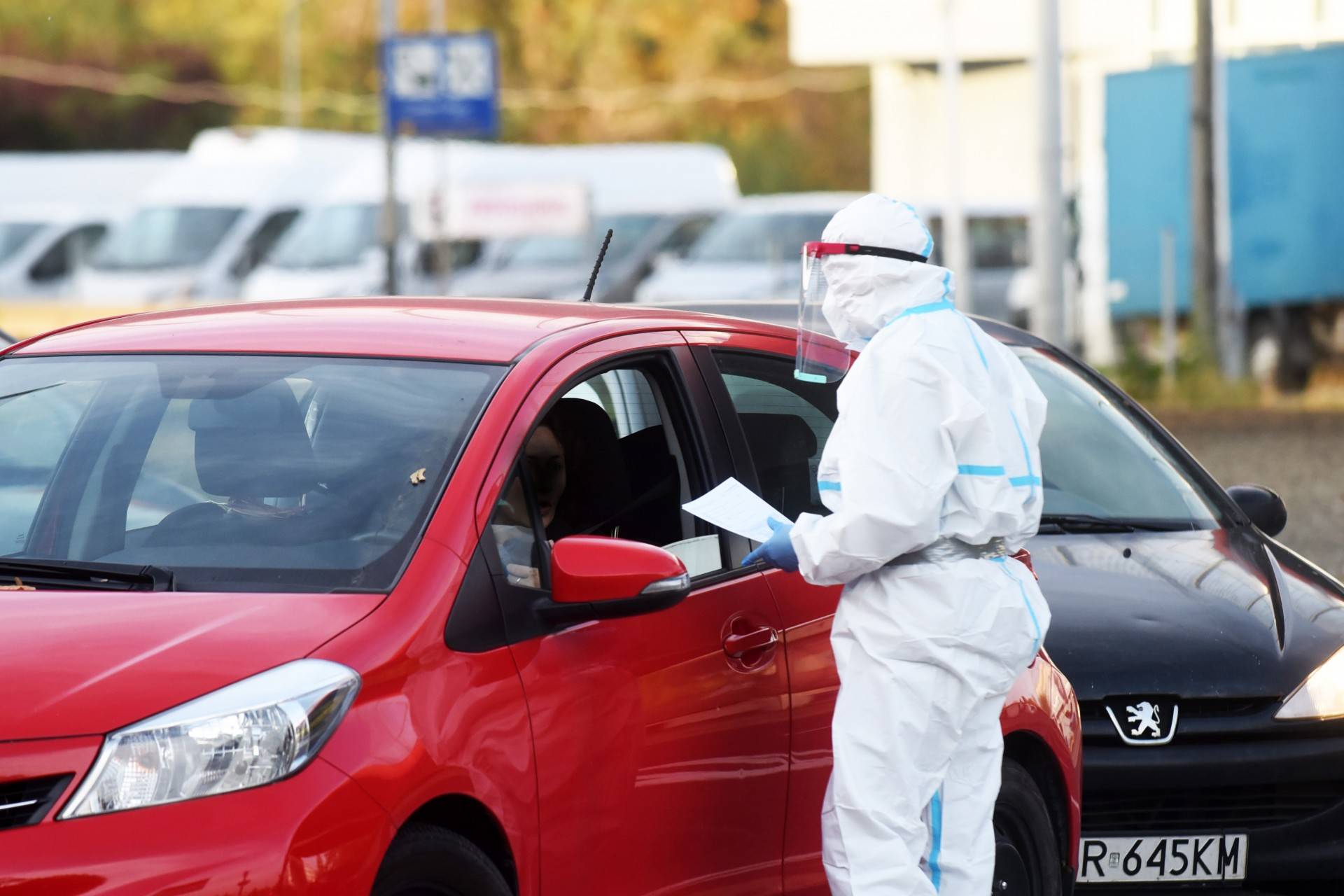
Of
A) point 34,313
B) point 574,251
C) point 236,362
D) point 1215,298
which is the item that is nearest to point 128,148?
point 34,313

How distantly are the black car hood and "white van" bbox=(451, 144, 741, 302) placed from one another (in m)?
23.9

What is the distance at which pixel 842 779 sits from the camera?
4.12 metres

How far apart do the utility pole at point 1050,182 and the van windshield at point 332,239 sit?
16.4 m

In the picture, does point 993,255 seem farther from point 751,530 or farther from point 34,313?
point 751,530

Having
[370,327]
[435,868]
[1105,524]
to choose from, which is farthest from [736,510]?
[1105,524]

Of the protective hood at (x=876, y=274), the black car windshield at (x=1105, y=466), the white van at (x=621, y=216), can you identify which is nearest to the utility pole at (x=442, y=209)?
the white van at (x=621, y=216)

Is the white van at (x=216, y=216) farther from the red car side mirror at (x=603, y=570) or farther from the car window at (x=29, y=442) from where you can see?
the red car side mirror at (x=603, y=570)

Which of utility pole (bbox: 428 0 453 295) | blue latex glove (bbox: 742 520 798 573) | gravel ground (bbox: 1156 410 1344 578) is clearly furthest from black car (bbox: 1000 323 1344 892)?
utility pole (bbox: 428 0 453 295)

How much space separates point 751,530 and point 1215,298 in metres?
16.9

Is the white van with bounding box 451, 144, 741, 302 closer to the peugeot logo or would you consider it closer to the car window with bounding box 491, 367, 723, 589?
the peugeot logo

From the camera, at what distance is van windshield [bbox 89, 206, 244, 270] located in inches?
1351

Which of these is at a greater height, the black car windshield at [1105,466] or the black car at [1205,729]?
the black car windshield at [1105,466]

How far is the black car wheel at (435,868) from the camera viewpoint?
135 inches

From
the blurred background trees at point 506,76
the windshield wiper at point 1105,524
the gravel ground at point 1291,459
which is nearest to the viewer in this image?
the windshield wiper at point 1105,524
